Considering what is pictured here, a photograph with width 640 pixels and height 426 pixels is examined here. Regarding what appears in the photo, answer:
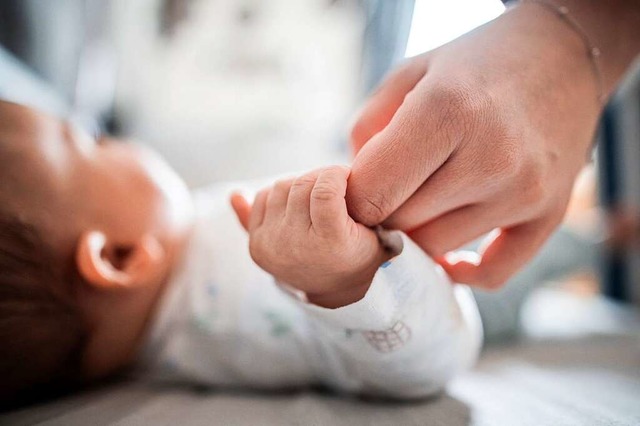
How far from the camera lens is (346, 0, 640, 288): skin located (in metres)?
0.40

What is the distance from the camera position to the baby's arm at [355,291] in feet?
1.28

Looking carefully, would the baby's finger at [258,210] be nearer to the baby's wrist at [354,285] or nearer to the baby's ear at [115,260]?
the baby's wrist at [354,285]

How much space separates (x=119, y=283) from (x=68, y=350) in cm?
10

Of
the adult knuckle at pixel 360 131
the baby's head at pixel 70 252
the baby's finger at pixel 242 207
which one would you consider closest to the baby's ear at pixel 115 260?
the baby's head at pixel 70 252

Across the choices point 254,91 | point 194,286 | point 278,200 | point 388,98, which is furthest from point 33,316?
point 254,91

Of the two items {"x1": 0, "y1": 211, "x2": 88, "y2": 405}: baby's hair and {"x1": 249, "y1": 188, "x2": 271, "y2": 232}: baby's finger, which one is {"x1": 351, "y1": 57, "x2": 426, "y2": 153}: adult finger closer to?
{"x1": 249, "y1": 188, "x2": 271, "y2": 232}: baby's finger

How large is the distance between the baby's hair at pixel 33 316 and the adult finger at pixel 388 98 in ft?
1.18

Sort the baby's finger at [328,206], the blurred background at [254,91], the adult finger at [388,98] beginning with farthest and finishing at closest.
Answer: the blurred background at [254,91]
the adult finger at [388,98]
the baby's finger at [328,206]

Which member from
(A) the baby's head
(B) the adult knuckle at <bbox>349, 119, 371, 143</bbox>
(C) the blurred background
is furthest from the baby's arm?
(C) the blurred background

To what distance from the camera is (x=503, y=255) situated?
20.9 inches

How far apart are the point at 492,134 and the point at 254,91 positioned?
113 centimetres

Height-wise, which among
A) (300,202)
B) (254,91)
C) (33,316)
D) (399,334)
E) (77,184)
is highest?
(254,91)

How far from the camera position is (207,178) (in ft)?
4.28

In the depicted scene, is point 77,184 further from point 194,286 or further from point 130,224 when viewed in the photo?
point 194,286
